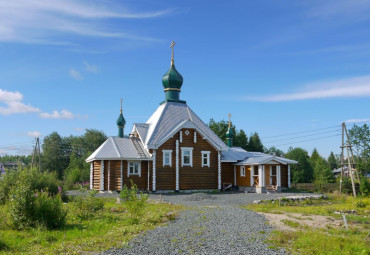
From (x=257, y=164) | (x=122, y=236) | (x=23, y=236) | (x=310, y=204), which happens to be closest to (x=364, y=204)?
(x=310, y=204)

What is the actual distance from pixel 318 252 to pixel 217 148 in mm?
19482

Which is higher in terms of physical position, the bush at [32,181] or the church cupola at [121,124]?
the church cupola at [121,124]

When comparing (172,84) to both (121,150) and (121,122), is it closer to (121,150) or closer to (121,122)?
(121,122)

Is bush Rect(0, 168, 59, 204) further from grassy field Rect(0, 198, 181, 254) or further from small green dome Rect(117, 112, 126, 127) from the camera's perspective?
small green dome Rect(117, 112, 126, 127)

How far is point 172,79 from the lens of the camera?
3102 centimetres

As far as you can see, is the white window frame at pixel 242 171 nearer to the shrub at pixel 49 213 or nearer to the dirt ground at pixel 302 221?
the dirt ground at pixel 302 221

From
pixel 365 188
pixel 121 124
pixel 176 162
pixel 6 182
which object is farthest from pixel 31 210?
pixel 365 188

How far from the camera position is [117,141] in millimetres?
27891

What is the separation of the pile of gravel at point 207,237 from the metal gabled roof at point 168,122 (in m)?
13.9

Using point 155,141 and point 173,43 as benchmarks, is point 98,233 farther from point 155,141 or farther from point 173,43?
point 173,43

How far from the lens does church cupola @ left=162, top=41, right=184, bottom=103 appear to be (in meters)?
31.0

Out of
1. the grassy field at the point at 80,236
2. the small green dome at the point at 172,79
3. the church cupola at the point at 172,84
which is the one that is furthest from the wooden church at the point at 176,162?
the grassy field at the point at 80,236

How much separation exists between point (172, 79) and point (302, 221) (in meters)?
20.3

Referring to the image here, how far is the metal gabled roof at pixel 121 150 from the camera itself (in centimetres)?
2567
